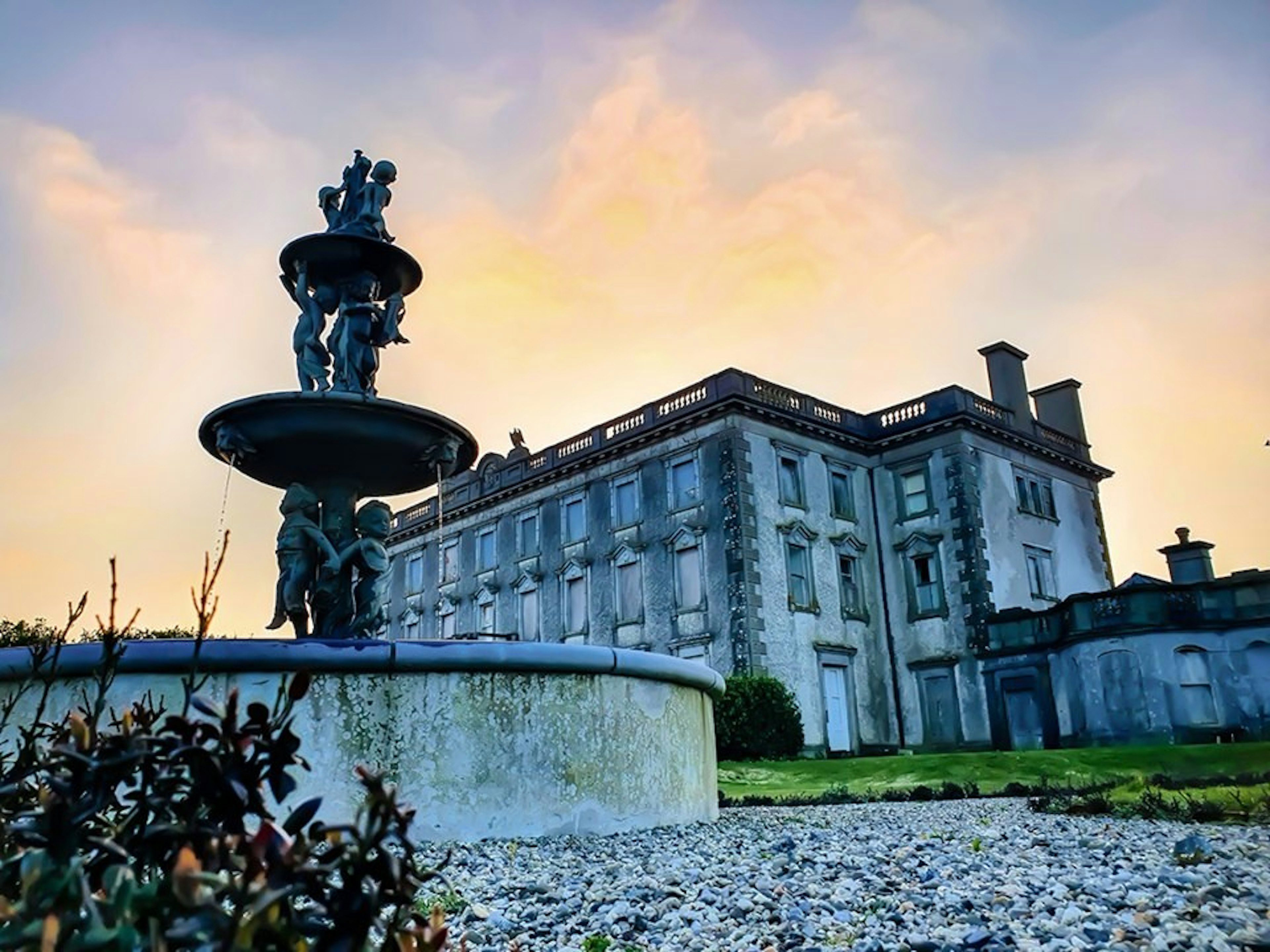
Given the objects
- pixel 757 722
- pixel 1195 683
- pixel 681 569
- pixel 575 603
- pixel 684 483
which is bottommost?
pixel 757 722

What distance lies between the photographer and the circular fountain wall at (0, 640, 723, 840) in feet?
21.0

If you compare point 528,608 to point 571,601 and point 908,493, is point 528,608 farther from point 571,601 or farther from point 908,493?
point 908,493

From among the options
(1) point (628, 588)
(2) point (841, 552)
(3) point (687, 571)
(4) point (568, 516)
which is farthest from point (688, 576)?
(4) point (568, 516)

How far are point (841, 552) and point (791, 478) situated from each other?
2897 millimetres

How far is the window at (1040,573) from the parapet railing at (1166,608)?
5.87 m

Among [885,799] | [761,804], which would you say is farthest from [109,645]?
[885,799]

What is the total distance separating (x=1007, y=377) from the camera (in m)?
35.3

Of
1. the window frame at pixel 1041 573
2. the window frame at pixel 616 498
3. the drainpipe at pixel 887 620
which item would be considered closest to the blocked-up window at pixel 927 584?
the drainpipe at pixel 887 620

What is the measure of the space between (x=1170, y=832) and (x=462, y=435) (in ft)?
22.7

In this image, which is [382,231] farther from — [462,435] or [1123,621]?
[1123,621]

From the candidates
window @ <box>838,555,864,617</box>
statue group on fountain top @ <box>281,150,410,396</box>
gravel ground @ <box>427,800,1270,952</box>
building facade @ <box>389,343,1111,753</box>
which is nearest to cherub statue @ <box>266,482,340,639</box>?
statue group on fountain top @ <box>281,150,410,396</box>

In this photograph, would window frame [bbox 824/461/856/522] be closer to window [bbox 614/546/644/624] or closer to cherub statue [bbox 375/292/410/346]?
window [bbox 614/546/644/624]

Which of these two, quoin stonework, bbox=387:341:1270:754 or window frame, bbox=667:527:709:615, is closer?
quoin stonework, bbox=387:341:1270:754

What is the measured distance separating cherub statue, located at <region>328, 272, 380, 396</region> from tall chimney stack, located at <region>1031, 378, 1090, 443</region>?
3129 cm
